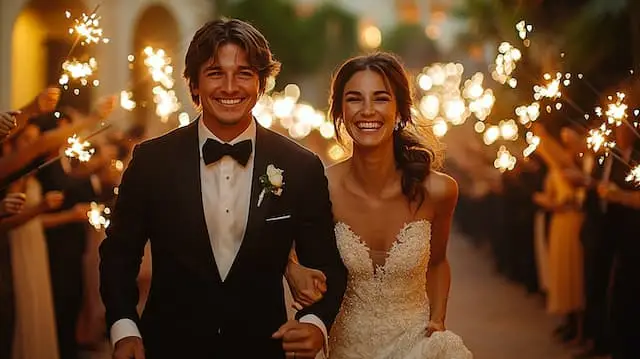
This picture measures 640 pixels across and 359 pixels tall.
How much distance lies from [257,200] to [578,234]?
650 centimetres

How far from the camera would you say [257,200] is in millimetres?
3654

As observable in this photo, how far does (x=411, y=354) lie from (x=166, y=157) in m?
1.41

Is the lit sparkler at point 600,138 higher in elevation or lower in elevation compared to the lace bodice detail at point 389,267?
higher

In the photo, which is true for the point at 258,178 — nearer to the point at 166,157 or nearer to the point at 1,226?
the point at 166,157

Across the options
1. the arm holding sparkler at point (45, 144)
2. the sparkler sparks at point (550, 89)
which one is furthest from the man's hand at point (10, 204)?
the sparkler sparks at point (550, 89)

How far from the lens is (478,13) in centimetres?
1764

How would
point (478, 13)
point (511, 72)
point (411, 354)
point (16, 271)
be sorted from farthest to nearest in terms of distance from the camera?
point (478, 13) < point (16, 271) < point (511, 72) < point (411, 354)

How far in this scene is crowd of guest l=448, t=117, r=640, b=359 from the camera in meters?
7.66

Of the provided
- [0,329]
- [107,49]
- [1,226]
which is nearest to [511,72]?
[1,226]

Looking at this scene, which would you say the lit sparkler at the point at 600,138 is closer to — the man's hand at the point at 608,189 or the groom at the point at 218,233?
the groom at the point at 218,233

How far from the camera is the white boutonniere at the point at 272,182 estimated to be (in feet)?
12.0

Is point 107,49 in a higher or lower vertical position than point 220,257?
higher

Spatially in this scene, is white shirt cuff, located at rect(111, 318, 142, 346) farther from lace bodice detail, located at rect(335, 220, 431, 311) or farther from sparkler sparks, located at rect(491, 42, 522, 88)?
sparkler sparks, located at rect(491, 42, 522, 88)

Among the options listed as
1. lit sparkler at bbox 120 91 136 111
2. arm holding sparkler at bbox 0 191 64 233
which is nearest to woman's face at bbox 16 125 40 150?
arm holding sparkler at bbox 0 191 64 233
